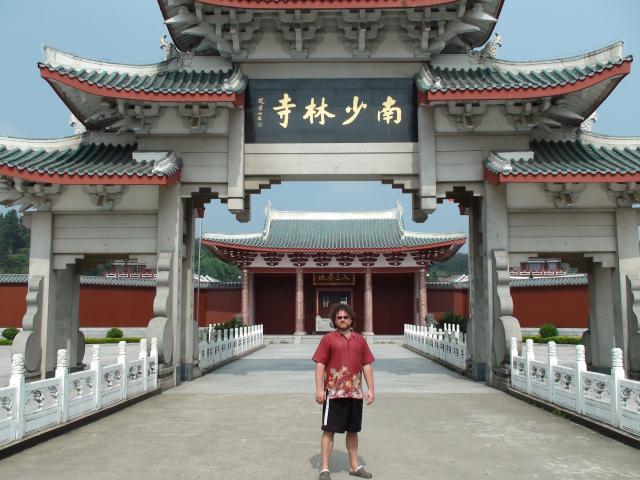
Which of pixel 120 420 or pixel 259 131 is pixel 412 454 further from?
pixel 259 131

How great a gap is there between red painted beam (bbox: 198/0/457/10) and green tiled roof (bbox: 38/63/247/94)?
1.23 meters

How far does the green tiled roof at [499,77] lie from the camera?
10.2 metres

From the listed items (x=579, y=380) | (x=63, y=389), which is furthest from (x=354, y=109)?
(x=63, y=389)

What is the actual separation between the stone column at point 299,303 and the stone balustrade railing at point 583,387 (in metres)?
21.4

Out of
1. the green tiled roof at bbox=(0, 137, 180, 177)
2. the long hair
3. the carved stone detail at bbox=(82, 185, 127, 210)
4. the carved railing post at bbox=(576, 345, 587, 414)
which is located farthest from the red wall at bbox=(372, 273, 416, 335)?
the long hair

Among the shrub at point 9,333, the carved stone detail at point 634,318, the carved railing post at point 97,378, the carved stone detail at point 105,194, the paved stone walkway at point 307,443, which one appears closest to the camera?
the paved stone walkway at point 307,443

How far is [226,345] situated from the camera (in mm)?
17422

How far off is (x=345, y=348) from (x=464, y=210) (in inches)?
338

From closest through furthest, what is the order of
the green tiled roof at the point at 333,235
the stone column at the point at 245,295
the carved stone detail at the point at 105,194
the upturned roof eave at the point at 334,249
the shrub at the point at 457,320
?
the carved stone detail at the point at 105,194, the shrub at the point at 457,320, the upturned roof eave at the point at 334,249, the green tiled roof at the point at 333,235, the stone column at the point at 245,295

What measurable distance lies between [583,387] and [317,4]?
24.3 ft

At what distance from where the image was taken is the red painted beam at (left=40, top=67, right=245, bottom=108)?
10180mm

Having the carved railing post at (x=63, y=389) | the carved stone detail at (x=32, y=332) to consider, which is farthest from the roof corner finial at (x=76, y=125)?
the carved railing post at (x=63, y=389)

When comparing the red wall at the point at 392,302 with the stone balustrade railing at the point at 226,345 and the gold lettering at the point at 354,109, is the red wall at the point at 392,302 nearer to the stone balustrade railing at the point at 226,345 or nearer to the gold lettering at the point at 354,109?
the stone balustrade railing at the point at 226,345

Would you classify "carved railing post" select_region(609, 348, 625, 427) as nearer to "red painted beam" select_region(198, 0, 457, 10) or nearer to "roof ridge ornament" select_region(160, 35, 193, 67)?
"red painted beam" select_region(198, 0, 457, 10)
